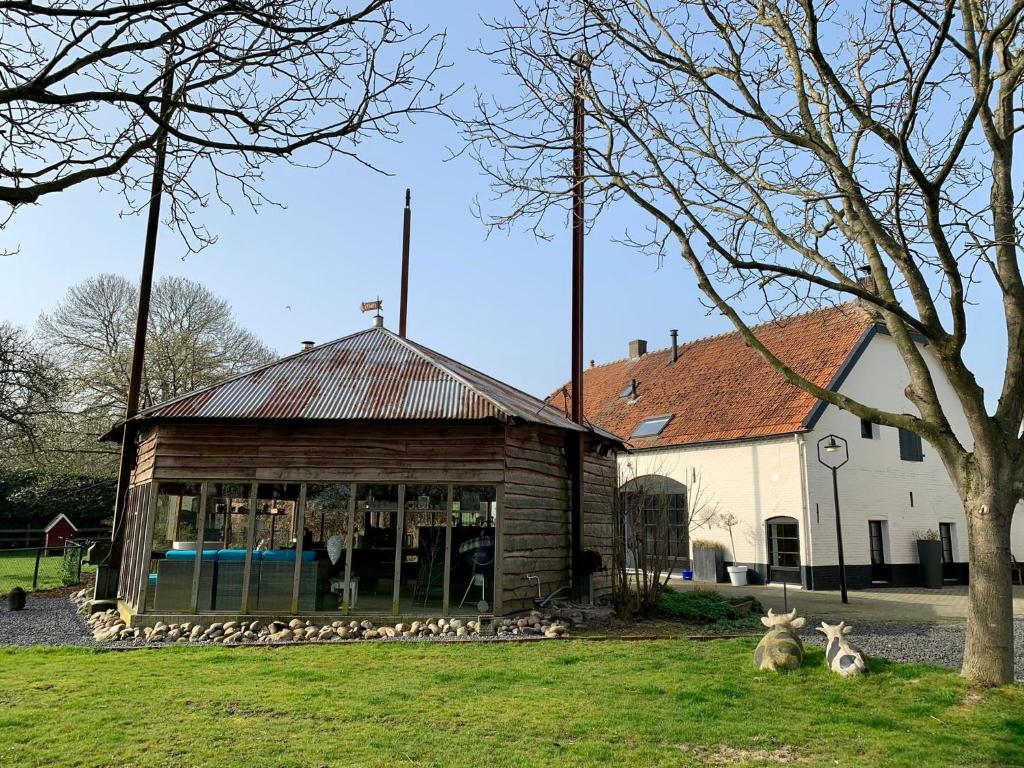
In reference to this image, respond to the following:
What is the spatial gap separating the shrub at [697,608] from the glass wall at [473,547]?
3247mm

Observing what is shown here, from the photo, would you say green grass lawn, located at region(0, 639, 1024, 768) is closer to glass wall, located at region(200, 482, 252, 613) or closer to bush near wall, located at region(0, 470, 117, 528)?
glass wall, located at region(200, 482, 252, 613)

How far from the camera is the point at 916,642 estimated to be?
33.4ft

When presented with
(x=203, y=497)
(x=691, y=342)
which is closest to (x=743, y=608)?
(x=203, y=497)

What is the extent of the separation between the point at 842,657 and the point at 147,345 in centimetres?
2338

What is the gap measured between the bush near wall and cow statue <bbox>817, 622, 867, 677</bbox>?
23.2 m

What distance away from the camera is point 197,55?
471 centimetres

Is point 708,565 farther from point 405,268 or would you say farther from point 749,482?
point 405,268

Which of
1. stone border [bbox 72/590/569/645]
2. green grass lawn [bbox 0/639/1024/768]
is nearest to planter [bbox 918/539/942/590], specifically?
stone border [bbox 72/590/569/645]

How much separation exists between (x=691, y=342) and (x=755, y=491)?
8421 mm

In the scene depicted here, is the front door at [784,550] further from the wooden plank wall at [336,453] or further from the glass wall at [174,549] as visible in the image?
the glass wall at [174,549]

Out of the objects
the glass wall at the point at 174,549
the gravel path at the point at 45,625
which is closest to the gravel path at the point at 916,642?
the glass wall at the point at 174,549

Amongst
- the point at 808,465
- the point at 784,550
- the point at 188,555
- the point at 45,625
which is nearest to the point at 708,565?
the point at 784,550

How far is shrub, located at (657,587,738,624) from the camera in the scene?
1240 cm

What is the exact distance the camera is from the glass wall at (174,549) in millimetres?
11617
